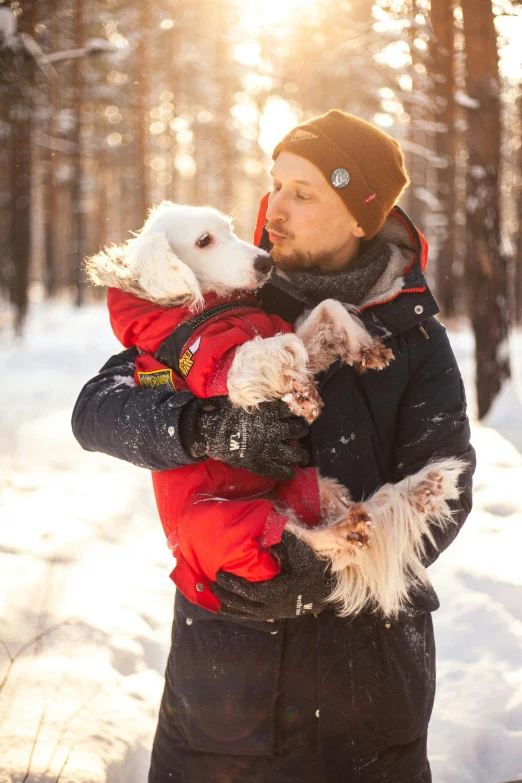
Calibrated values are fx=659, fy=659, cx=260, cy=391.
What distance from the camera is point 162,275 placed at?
242 centimetres

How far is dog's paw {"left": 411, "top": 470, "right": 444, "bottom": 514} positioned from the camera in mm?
1952

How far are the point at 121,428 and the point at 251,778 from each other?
109 cm

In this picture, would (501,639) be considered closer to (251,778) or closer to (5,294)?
→ (251,778)

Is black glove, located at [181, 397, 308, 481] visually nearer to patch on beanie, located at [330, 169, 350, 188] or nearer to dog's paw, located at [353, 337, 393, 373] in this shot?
dog's paw, located at [353, 337, 393, 373]

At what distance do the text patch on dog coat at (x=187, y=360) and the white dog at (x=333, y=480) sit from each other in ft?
0.42

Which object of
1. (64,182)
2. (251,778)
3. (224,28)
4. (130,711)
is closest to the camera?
(251,778)

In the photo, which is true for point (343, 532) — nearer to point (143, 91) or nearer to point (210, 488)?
point (210, 488)

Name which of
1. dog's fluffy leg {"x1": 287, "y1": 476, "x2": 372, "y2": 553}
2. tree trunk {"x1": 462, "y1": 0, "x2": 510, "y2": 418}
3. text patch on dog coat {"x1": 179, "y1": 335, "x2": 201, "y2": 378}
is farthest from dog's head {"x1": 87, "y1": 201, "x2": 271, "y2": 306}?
tree trunk {"x1": 462, "y1": 0, "x2": 510, "y2": 418}

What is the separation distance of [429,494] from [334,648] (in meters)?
0.53

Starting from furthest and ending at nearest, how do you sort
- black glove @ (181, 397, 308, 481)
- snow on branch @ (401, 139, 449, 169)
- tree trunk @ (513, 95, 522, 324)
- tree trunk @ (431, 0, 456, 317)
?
tree trunk @ (513, 95, 522, 324) → snow on branch @ (401, 139, 449, 169) → tree trunk @ (431, 0, 456, 317) → black glove @ (181, 397, 308, 481)

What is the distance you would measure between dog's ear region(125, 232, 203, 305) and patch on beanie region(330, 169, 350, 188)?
2.06 feet


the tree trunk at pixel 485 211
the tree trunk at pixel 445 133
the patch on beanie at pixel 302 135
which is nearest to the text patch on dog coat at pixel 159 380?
the patch on beanie at pixel 302 135

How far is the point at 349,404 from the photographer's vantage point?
6.57 ft

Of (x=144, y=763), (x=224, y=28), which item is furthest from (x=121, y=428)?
(x=224, y=28)
